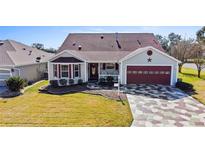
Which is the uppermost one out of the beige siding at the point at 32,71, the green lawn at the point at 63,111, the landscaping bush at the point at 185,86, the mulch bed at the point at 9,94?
the beige siding at the point at 32,71

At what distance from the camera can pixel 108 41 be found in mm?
23938

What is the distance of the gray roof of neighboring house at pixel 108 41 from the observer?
22.9m

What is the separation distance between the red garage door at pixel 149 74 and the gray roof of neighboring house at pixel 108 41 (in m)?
5.00

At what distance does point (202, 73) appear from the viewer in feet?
86.4

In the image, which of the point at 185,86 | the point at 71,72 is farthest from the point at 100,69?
the point at 185,86

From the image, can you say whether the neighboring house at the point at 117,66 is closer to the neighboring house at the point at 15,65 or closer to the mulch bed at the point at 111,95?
the neighboring house at the point at 15,65

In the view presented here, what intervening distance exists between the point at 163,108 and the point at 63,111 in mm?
6104

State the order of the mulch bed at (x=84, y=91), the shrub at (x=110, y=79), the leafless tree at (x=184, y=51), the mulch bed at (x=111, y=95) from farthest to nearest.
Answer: the leafless tree at (x=184, y=51)
the shrub at (x=110, y=79)
the mulch bed at (x=84, y=91)
the mulch bed at (x=111, y=95)

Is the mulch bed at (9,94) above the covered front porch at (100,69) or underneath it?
underneath

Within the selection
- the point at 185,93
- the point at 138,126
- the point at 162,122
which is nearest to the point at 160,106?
the point at 162,122

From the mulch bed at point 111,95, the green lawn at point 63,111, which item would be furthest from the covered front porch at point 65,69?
the green lawn at point 63,111

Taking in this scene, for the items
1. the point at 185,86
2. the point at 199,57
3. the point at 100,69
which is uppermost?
the point at 199,57

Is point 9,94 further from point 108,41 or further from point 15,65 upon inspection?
point 108,41
